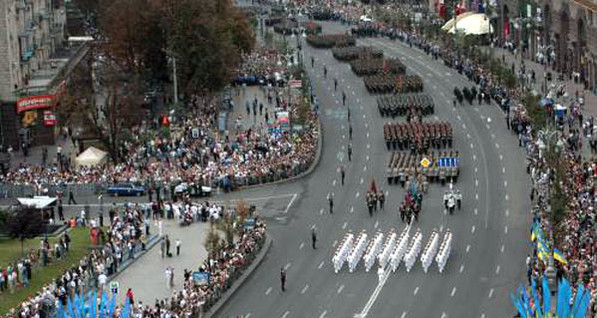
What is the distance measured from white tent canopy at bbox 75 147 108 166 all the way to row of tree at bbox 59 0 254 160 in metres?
4.72

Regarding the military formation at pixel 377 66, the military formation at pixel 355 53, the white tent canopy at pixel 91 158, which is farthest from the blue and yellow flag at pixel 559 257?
the military formation at pixel 355 53

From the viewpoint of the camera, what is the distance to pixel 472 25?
188500 mm

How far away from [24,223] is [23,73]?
4297cm

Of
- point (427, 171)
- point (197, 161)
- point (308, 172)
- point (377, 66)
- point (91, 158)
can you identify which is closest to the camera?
point (427, 171)

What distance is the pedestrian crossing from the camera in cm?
9588

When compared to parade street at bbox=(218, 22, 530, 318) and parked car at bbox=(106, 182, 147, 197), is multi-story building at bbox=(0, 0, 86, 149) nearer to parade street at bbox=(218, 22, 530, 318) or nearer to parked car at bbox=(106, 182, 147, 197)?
parked car at bbox=(106, 182, 147, 197)

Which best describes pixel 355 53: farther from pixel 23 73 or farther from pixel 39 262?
pixel 39 262

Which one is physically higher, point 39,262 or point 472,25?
point 472,25

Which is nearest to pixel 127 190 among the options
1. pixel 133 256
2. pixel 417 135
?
pixel 133 256

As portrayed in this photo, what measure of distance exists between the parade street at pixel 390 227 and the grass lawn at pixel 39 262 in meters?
11.0

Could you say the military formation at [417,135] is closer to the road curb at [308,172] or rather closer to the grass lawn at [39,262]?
the road curb at [308,172]

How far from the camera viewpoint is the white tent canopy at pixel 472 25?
7323 inches

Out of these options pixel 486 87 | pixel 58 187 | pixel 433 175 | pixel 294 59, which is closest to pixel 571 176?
pixel 433 175

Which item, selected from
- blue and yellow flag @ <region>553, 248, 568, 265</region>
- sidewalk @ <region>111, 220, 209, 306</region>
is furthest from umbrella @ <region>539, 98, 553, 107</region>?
blue and yellow flag @ <region>553, 248, 568, 265</region>
